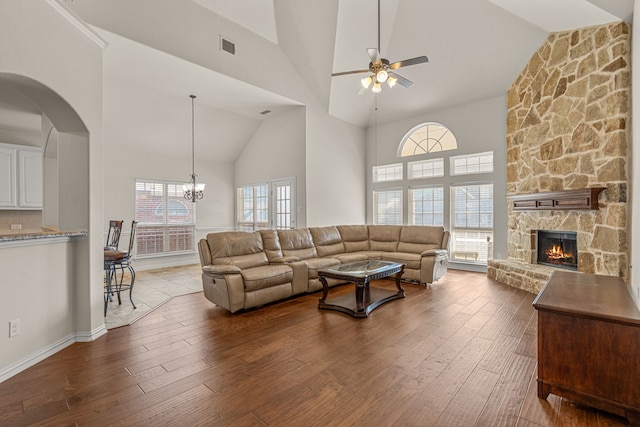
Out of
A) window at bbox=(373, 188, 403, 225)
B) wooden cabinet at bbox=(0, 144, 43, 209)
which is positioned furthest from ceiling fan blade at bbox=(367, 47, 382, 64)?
wooden cabinet at bbox=(0, 144, 43, 209)

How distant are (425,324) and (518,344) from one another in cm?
90

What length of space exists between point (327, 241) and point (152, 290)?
126 inches

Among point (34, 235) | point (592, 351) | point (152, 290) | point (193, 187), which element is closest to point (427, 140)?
point (193, 187)

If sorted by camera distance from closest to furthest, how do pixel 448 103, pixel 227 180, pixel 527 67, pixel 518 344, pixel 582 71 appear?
pixel 518 344
pixel 582 71
pixel 527 67
pixel 448 103
pixel 227 180

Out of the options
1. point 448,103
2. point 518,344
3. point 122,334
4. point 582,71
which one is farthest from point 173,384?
point 448,103

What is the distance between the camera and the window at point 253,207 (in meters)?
7.95

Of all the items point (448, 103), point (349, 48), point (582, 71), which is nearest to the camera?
point (582, 71)

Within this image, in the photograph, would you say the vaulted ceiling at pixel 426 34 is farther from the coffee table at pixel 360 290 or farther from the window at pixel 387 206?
the coffee table at pixel 360 290

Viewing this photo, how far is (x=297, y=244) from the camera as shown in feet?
18.0

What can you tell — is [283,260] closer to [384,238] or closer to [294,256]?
[294,256]

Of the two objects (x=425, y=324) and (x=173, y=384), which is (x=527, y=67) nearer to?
(x=425, y=324)

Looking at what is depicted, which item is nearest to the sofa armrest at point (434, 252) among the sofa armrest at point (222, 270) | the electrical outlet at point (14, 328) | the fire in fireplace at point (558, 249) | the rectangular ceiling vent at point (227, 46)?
the fire in fireplace at point (558, 249)

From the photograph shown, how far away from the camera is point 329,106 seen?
273 inches

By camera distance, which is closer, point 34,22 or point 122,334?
point 34,22
